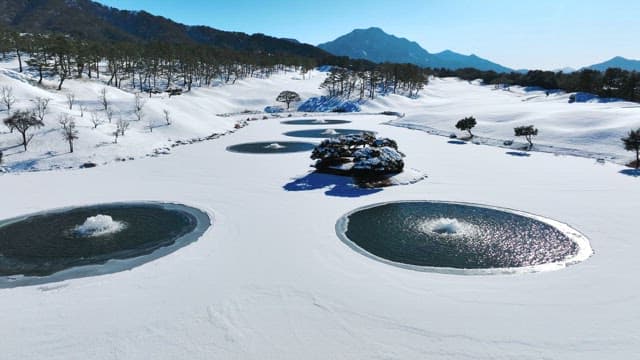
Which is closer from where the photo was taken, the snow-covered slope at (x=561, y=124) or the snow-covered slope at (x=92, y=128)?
the snow-covered slope at (x=92, y=128)

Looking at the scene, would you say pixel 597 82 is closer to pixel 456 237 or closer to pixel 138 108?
pixel 456 237

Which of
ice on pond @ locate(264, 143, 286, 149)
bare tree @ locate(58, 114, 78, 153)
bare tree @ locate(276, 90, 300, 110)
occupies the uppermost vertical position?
bare tree @ locate(276, 90, 300, 110)

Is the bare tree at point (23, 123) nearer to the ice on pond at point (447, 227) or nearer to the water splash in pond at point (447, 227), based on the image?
the water splash in pond at point (447, 227)

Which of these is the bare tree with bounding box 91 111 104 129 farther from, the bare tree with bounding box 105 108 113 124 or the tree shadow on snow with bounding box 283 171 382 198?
the tree shadow on snow with bounding box 283 171 382 198

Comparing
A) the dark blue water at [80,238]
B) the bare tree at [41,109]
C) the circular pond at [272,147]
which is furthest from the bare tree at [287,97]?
the dark blue water at [80,238]

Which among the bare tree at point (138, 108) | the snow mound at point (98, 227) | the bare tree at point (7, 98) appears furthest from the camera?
the bare tree at point (138, 108)

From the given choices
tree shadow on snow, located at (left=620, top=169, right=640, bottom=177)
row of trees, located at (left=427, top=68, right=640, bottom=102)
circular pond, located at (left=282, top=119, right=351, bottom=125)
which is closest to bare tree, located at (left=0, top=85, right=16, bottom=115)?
circular pond, located at (left=282, top=119, right=351, bottom=125)

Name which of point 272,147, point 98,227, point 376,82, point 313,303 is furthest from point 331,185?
point 376,82
